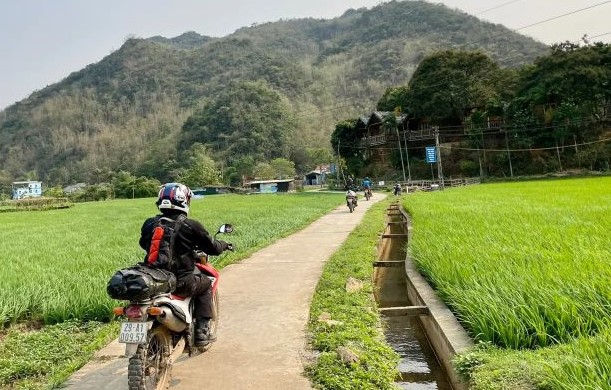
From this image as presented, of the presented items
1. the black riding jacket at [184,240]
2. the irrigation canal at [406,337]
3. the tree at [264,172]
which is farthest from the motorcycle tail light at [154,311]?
the tree at [264,172]

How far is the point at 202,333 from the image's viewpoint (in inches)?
157

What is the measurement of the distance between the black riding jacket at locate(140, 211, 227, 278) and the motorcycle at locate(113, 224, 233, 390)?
222mm

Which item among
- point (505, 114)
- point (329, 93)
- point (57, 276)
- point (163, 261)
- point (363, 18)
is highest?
point (363, 18)

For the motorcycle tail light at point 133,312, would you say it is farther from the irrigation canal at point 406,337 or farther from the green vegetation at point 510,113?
the green vegetation at point 510,113

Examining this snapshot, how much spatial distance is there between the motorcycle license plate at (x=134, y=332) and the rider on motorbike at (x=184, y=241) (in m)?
0.62

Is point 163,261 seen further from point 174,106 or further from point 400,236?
point 174,106

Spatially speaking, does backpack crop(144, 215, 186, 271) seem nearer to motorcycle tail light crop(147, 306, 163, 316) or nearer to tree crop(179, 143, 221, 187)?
motorcycle tail light crop(147, 306, 163, 316)

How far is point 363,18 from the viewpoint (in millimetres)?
161125

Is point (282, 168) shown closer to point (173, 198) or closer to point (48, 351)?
point (48, 351)

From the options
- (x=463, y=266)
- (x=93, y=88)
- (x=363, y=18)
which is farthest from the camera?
(x=363, y=18)

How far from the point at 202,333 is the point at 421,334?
8.52ft

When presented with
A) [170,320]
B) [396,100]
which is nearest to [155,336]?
[170,320]

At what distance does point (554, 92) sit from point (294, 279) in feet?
128

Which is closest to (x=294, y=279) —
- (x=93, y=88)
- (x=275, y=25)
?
(x=93, y=88)
